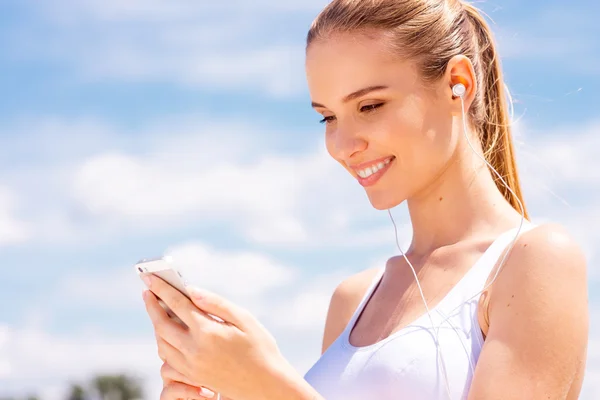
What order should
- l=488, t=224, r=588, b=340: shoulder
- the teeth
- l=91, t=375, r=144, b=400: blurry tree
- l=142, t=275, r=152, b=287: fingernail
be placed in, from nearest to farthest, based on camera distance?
l=142, t=275, r=152, b=287: fingernail → l=488, t=224, r=588, b=340: shoulder → the teeth → l=91, t=375, r=144, b=400: blurry tree

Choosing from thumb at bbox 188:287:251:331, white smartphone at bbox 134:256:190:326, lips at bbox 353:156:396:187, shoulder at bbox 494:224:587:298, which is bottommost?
shoulder at bbox 494:224:587:298

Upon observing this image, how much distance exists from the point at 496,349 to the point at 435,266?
2.56ft

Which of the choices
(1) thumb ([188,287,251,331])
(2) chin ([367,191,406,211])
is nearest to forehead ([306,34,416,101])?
(2) chin ([367,191,406,211])

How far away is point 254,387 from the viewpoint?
3.29m

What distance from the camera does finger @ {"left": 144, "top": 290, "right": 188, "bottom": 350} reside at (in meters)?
3.32

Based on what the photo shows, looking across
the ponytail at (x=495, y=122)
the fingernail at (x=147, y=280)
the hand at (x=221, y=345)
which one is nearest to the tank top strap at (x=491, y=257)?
the ponytail at (x=495, y=122)

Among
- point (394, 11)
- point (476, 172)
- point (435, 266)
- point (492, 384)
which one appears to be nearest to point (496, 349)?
point (492, 384)

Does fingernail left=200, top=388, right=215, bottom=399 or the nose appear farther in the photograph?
the nose

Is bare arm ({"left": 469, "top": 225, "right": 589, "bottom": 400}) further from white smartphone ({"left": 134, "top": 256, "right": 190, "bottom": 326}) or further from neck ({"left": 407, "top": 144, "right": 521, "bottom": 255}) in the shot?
white smartphone ({"left": 134, "top": 256, "right": 190, "bottom": 326})

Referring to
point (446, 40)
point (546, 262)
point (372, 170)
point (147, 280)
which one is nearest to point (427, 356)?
point (546, 262)

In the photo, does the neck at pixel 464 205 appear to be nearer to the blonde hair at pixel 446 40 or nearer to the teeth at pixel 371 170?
the blonde hair at pixel 446 40

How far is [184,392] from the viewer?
3.52 m

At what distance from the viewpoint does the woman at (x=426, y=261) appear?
332cm

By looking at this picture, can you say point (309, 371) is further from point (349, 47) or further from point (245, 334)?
point (349, 47)
